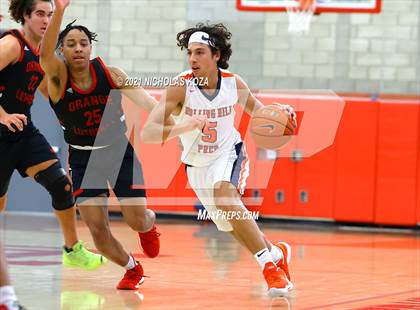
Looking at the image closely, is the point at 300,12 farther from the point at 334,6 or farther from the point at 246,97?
the point at 246,97

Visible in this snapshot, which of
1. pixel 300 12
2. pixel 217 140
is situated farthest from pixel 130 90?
pixel 300 12

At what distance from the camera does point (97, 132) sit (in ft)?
23.9

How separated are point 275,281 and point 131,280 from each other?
1117 millimetres

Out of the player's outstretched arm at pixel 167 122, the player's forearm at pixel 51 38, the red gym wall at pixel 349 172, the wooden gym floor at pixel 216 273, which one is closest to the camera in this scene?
the player's forearm at pixel 51 38

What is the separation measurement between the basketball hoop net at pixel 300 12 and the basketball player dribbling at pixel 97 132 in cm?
714

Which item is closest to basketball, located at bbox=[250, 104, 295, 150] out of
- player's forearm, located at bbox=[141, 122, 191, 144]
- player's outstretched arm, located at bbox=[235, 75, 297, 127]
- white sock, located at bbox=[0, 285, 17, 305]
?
player's outstretched arm, located at bbox=[235, 75, 297, 127]

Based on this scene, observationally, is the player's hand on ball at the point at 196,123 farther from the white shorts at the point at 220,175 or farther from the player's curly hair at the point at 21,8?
the player's curly hair at the point at 21,8

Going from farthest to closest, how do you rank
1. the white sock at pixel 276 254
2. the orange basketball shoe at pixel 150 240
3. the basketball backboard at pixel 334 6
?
the basketball backboard at pixel 334 6 → the orange basketball shoe at pixel 150 240 → the white sock at pixel 276 254

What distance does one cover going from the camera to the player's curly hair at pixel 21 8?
6934 mm

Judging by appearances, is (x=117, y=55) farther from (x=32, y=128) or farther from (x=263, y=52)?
(x=32, y=128)

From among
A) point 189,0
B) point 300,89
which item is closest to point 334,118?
point 300,89

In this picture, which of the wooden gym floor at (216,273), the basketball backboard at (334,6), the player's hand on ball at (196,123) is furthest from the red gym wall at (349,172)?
the player's hand on ball at (196,123)

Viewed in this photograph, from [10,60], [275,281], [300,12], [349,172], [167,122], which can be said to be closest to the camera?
[10,60]

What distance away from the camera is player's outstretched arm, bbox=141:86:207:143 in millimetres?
6723
